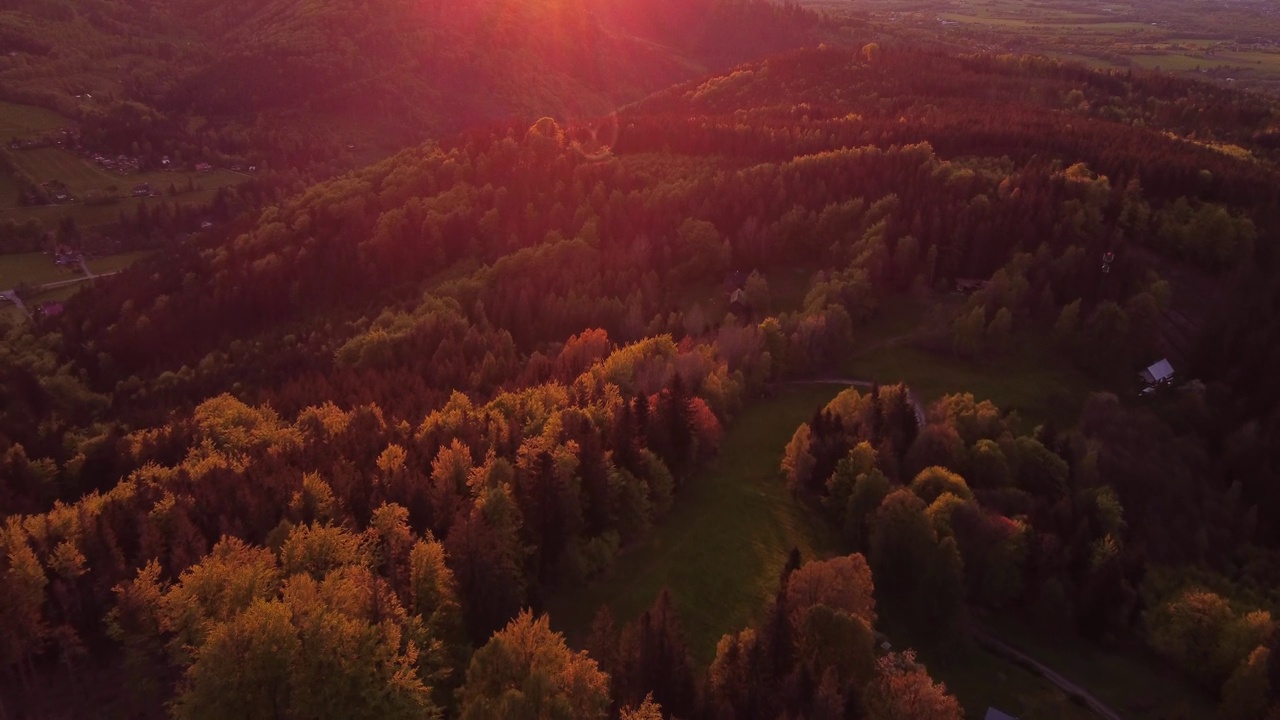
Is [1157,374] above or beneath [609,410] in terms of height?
beneath

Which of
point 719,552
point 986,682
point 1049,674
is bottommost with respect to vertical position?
Answer: point 1049,674

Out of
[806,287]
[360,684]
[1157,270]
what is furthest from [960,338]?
[360,684]

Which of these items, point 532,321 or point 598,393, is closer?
point 598,393

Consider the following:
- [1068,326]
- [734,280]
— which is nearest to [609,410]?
[734,280]

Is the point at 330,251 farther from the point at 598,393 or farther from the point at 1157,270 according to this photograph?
the point at 1157,270

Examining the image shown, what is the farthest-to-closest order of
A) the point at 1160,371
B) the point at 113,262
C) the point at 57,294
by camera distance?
the point at 113,262, the point at 57,294, the point at 1160,371

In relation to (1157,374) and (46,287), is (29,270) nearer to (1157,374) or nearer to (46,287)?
(46,287)

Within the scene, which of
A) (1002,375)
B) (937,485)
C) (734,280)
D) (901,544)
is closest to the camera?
(901,544)

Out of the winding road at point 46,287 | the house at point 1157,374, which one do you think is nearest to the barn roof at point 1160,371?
the house at point 1157,374
